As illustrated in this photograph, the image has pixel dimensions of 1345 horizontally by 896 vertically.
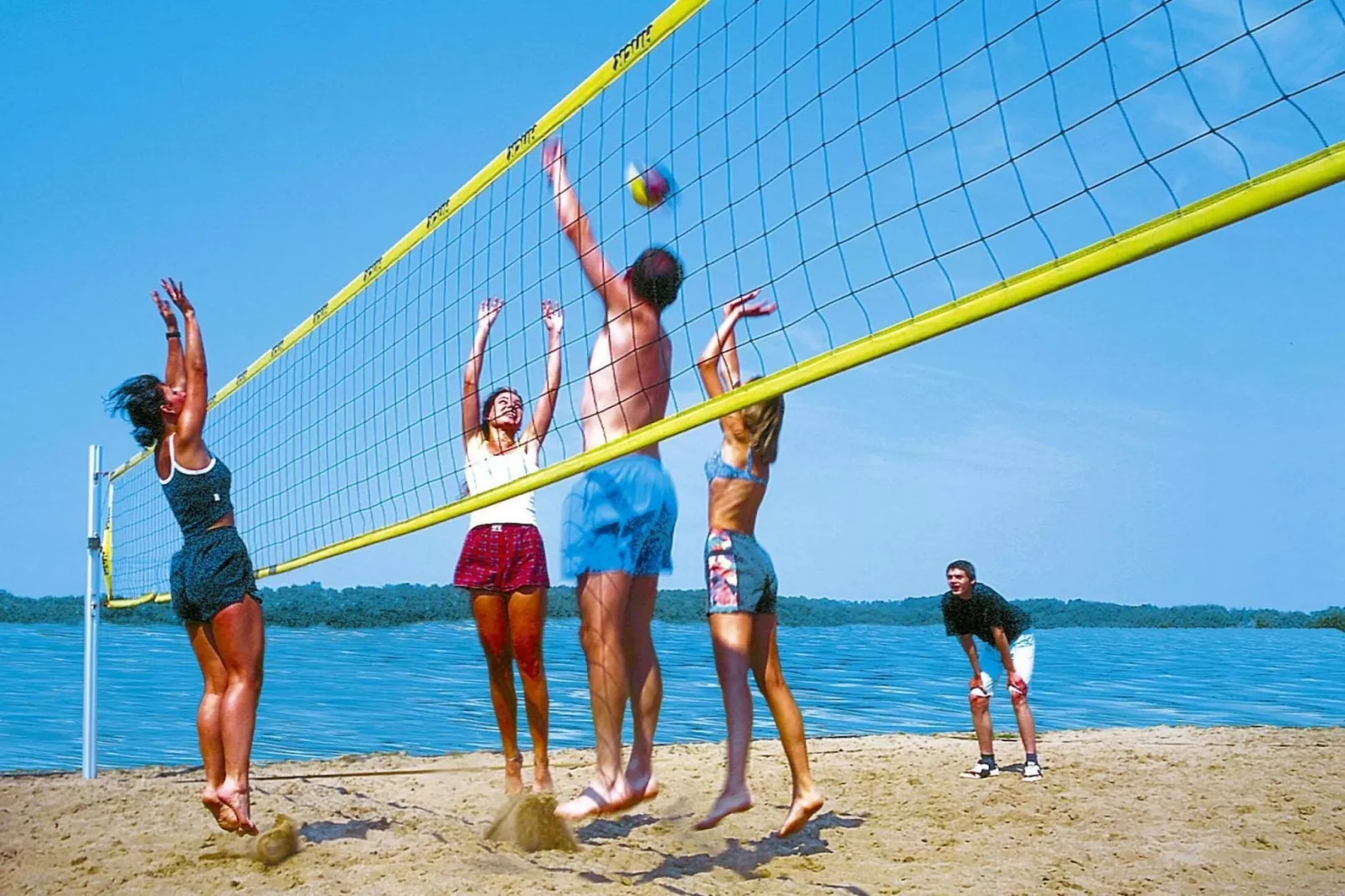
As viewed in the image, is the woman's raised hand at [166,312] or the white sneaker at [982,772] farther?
the white sneaker at [982,772]

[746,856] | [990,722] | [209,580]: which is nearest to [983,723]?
[990,722]

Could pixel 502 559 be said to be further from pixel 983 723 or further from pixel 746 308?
pixel 983 723

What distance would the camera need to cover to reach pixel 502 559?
4.51 meters

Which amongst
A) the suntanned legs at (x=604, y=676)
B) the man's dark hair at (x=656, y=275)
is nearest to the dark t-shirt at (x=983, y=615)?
the suntanned legs at (x=604, y=676)

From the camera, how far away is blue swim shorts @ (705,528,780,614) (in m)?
3.95

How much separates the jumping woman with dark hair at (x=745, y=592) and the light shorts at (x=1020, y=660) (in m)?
2.43

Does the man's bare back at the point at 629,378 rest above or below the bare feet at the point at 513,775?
above

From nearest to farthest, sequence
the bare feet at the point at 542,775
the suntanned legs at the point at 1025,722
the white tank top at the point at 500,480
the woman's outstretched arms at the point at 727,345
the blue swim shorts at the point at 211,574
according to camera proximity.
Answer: the woman's outstretched arms at the point at 727,345 < the blue swim shorts at the point at 211,574 < the white tank top at the point at 500,480 < the bare feet at the point at 542,775 < the suntanned legs at the point at 1025,722

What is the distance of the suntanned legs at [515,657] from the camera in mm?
4520

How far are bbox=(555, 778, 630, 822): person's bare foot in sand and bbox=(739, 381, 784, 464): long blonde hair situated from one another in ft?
3.70

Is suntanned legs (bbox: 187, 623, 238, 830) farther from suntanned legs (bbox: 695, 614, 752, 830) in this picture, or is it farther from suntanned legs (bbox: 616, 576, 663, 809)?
suntanned legs (bbox: 695, 614, 752, 830)

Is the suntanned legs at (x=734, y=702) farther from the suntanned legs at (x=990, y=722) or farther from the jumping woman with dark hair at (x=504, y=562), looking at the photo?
the suntanned legs at (x=990, y=722)

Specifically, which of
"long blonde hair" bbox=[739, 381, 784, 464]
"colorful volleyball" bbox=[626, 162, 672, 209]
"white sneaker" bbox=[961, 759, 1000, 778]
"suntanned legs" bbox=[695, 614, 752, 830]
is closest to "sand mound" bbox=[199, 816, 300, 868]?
"suntanned legs" bbox=[695, 614, 752, 830]

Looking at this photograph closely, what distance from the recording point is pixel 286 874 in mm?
3986
